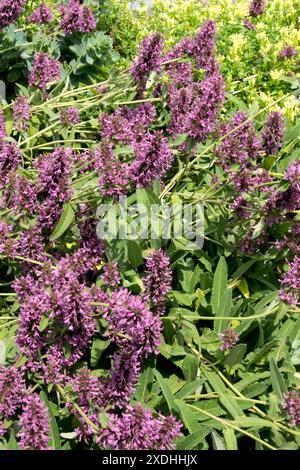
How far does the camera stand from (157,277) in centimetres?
223

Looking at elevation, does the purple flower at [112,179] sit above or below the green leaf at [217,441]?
above

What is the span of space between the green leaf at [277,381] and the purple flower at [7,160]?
1.31m

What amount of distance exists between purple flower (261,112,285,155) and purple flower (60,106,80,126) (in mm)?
978

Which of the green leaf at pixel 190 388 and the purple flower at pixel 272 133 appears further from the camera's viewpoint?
the purple flower at pixel 272 133

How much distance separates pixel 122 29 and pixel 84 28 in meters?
1.48

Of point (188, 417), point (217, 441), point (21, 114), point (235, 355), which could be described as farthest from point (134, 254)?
point (21, 114)

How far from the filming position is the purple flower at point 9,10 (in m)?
3.47

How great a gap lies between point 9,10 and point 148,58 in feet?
3.00

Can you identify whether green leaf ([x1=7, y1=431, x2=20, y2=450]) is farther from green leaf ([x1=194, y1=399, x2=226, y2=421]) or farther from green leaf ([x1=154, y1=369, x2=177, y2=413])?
green leaf ([x1=194, y1=399, x2=226, y2=421])

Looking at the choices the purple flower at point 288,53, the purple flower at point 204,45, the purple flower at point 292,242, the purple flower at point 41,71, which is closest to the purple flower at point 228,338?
the purple flower at point 292,242

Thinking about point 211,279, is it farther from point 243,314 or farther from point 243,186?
point 243,186

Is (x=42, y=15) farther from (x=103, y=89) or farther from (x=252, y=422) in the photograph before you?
(x=252, y=422)

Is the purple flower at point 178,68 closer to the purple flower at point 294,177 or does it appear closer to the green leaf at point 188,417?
the purple flower at point 294,177
